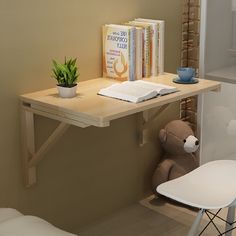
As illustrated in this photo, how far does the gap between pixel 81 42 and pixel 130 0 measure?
1.36ft

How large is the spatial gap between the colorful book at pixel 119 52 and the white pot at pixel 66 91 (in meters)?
0.37

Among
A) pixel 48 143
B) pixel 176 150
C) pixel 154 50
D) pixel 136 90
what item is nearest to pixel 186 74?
pixel 154 50

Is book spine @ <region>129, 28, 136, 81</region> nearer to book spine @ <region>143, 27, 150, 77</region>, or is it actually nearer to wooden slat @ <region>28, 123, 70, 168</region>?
book spine @ <region>143, 27, 150, 77</region>

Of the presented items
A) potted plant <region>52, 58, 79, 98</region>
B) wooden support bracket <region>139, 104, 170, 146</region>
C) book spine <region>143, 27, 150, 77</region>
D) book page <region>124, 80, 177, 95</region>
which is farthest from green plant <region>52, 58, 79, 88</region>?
wooden support bracket <region>139, 104, 170, 146</region>

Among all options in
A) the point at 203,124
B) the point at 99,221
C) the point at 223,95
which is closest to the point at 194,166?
the point at 203,124

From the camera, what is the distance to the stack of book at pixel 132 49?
2.67m

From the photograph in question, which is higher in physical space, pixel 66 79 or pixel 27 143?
pixel 66 79

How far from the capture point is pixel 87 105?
232 cm

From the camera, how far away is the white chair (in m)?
2.10

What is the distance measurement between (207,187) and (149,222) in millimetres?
815

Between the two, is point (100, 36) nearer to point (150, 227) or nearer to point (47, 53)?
point (47, 53)

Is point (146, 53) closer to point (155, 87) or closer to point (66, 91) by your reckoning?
point (155, 87)

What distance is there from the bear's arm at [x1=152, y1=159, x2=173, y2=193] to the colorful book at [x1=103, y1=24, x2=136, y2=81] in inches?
27.7

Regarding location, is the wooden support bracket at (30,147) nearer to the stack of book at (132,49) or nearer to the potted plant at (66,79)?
the potted plant at (66,79)
